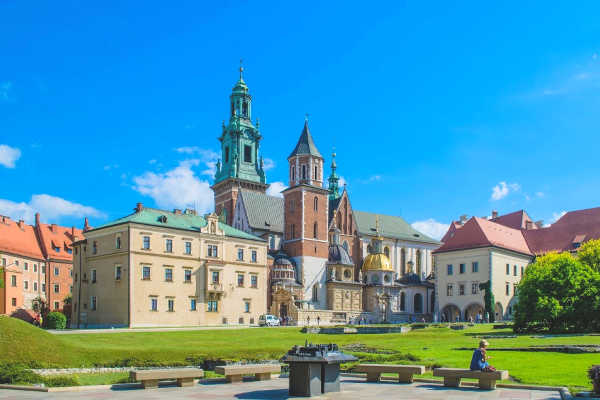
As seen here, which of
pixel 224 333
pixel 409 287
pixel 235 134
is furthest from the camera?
pixel 235 134

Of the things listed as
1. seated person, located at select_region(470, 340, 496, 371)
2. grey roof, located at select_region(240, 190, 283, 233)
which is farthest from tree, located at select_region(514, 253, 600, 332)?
grey roof, located at select_region(240, 190, 283, 233)

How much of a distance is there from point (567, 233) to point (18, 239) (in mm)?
66951

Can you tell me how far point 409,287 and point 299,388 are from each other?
8157 cm

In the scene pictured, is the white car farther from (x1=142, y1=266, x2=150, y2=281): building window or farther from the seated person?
the seated person

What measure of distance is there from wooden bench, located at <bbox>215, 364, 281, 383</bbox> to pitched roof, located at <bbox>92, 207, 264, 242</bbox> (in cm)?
4118

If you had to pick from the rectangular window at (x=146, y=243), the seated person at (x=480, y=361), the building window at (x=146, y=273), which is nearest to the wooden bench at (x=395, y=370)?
the seated person at (x=480, y=361)

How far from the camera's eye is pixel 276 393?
1725cm

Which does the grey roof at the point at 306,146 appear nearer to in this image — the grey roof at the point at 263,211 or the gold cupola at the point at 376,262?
the grey roof at the point at 263,211

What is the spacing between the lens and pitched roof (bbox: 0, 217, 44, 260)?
69750mm

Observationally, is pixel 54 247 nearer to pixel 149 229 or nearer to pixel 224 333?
pixel 149 229

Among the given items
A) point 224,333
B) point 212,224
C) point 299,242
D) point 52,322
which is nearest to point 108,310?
point 52,322

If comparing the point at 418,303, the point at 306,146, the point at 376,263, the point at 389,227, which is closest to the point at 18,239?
the point at 306,146

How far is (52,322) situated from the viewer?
179 ft

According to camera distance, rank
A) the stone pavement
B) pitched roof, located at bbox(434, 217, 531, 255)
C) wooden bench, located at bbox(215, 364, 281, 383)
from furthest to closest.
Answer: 1. pitched roof, located at bbox(434, 217, 531, 255)
2. wooden bench, located at bbox(215, 364, 281, 383)
3. the stone pavement
